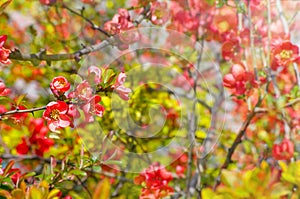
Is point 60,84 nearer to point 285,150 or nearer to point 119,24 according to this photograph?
point 119,24

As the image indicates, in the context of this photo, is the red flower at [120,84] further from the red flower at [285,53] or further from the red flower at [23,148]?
the red flower at [23,148]

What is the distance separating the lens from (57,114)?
100 centimetres

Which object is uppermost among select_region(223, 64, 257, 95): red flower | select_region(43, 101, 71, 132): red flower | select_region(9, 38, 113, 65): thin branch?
select_region(9, 38, 113, 65): thin branch

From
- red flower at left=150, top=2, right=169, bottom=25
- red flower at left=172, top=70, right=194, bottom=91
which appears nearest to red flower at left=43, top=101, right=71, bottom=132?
red flower at left=150, top=2, right=169, bottom=25

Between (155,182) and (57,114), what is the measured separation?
0.57 m

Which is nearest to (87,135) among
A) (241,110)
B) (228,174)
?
(228,174)

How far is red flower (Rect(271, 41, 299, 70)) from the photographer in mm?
1543

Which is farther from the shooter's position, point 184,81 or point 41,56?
point 184,81

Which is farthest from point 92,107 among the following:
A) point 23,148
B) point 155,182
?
point 23,148

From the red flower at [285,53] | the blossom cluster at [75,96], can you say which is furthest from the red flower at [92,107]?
the red flower at [285,53]

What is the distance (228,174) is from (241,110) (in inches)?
64.1

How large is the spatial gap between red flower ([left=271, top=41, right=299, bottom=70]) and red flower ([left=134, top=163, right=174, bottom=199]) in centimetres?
46

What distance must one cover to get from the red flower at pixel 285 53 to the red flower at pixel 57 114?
2.50 feet

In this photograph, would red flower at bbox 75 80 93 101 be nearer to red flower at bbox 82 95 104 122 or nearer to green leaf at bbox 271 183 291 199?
red flower at bbox 82 95 104 122
